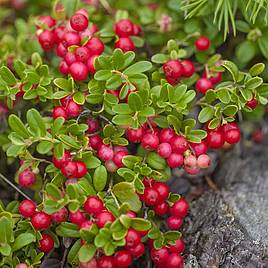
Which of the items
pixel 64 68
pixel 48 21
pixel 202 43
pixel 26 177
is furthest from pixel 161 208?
pixel 48 21

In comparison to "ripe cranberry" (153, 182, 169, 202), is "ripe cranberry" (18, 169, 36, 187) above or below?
above

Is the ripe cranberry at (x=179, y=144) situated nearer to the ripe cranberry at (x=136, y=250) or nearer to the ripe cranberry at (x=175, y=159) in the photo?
the ripe cranberry at (x=175, y=159)

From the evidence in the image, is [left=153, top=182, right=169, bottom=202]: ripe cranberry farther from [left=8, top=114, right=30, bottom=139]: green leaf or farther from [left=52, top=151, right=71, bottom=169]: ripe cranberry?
[left=8, top=114, right=30, bottom=139]: green leaf

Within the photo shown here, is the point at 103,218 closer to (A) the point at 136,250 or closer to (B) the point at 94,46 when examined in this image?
(A) the point at 136,250

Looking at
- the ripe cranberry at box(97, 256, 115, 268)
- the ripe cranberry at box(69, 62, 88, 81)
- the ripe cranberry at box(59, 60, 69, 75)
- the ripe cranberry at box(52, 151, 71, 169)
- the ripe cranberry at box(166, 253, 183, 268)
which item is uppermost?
the ripe cranberry at box(69, 62, 88, 81)

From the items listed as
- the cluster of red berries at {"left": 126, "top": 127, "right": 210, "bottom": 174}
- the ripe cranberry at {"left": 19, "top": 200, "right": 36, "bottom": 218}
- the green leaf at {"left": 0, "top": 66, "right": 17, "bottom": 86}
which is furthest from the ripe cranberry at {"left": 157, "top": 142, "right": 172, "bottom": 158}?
the green leaf at {"left": 0, "top": 66, "right": 17, "bottom": 86}

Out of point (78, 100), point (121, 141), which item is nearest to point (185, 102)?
point (121, 141)
